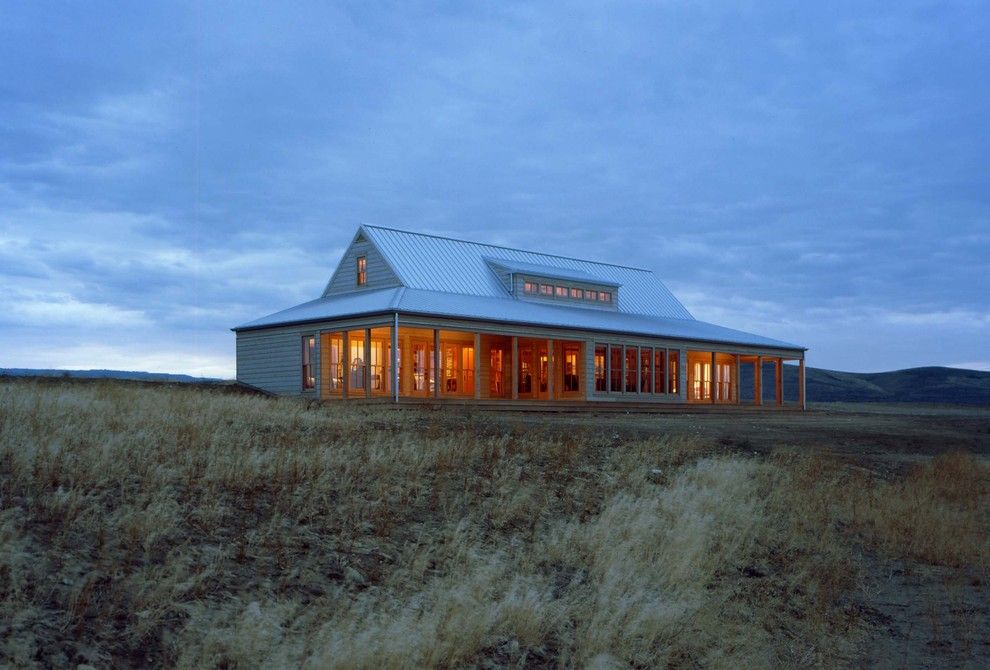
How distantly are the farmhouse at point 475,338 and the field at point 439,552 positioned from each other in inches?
601

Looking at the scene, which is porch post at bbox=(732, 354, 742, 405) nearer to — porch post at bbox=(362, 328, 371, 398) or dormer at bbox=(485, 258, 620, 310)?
dormer at bbox=(485, 258, 620, 310)

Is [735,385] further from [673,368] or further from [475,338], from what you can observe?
[475,338]

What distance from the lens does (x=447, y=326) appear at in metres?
32.2

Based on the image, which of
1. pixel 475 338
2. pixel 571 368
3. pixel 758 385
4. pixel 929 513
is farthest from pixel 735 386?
pixel 929 513

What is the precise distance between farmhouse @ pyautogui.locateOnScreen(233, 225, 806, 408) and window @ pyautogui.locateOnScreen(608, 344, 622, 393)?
2.2 inches

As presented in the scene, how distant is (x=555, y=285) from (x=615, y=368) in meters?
4.93

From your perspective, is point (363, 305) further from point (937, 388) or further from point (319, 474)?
point (937, 388)

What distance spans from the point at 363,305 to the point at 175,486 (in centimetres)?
2233

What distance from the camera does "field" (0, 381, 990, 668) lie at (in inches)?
302

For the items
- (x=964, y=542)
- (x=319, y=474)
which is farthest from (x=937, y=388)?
(x=319, y=474)

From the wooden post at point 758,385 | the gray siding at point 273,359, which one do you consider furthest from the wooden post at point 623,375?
the gray siding at point 273,359

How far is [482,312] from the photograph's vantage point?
1331 inches

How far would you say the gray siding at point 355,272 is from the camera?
→ 1439 inches

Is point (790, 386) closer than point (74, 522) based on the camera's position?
No
